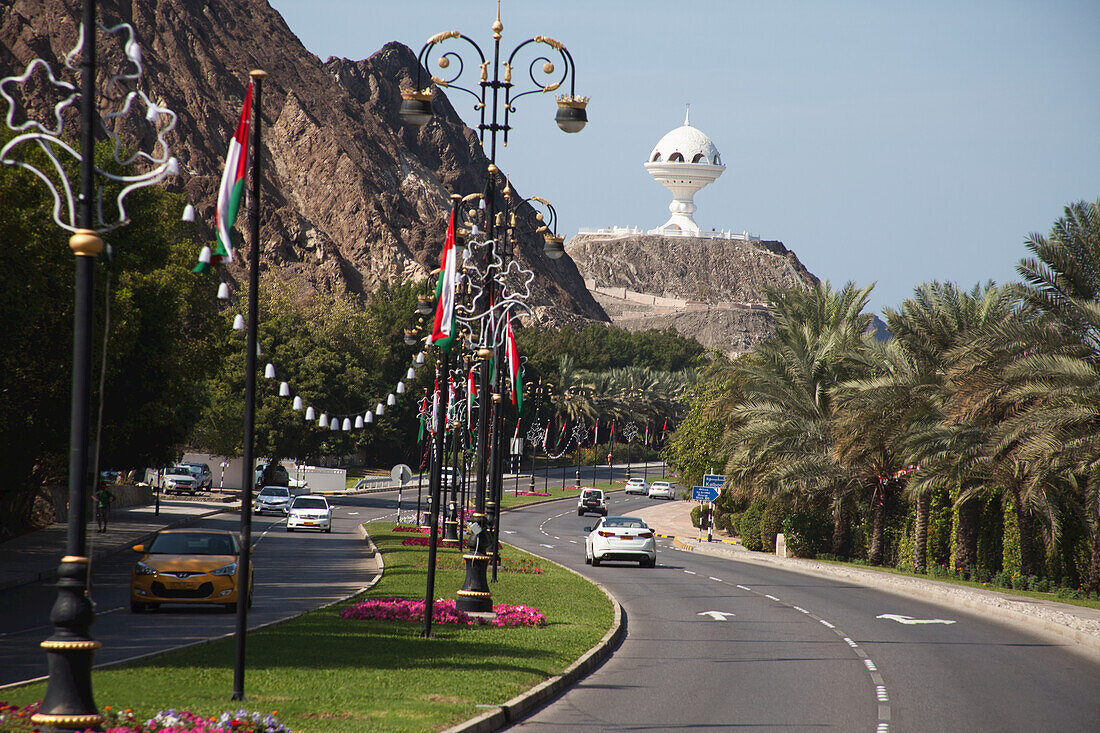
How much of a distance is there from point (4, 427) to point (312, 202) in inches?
5085

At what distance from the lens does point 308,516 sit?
46.9 meters

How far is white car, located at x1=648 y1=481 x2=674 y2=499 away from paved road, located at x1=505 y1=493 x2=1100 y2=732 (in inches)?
2554

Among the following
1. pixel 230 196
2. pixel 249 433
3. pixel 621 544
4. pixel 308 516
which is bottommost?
pixel 308 516

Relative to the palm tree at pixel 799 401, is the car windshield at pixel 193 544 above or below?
below

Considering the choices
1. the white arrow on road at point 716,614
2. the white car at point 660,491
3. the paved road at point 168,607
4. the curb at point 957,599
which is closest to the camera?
the paved road at point 168,607

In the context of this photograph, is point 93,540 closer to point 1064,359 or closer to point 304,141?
point 1064,359

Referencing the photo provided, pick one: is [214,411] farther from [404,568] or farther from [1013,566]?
[1013,566]

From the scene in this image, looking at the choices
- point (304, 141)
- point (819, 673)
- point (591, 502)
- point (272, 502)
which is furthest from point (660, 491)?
point (304, 141)

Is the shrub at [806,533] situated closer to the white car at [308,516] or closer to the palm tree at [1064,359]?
the palm tree at [1064,359]

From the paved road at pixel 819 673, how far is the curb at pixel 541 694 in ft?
0.48

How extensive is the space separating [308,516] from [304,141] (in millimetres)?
116134

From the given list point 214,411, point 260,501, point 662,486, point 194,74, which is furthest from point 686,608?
point 194,74

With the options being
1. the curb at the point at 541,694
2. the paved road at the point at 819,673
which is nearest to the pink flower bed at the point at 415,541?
the paved road at the point at 819,673

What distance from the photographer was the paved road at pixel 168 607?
15.0 m
